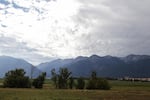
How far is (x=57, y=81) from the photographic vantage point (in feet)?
508

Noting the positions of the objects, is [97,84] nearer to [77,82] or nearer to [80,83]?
[80,83]

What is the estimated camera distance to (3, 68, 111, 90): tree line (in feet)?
463

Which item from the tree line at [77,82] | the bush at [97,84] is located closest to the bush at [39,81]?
the tree line at [77,82]

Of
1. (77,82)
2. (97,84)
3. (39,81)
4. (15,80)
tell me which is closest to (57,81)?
(77,82)

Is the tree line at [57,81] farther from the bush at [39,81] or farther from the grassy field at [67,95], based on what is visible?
the grassy field at [67,95]

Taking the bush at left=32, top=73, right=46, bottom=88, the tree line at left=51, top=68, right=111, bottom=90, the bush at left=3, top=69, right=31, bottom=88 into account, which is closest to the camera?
the bush at left=3, top=69, right=31, bottom=88

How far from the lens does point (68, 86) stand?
154 m

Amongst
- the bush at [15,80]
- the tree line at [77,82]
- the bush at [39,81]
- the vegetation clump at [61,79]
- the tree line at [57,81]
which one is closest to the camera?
the bush at [15,80]

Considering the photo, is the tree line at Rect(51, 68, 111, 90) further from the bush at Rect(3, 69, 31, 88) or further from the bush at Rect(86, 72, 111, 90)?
the bush at Rect(3, 69, 31, 88)

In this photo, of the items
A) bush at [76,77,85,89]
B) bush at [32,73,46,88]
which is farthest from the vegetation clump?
bush at [32,73,46,88]

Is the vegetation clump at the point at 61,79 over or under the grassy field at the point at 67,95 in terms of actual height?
over

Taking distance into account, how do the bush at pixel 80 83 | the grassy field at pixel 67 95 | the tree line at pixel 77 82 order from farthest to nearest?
the bush at pixel 80 83 → the tree line at pixel 77 82 → the grassy field at pixel 67 95

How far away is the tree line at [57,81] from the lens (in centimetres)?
14125

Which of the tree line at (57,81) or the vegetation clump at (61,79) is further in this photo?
the vegetation clump at (61,79)
